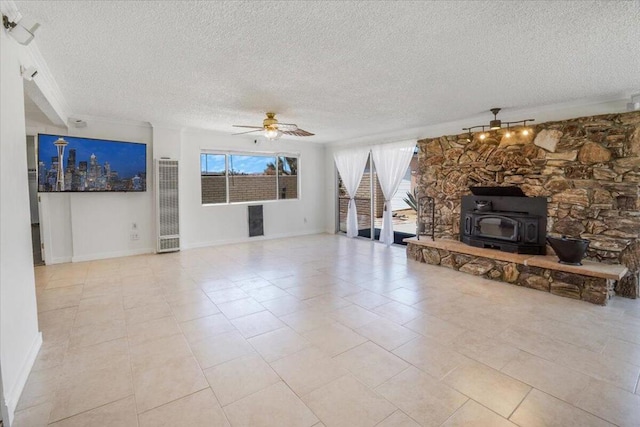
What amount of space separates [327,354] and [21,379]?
207 cm

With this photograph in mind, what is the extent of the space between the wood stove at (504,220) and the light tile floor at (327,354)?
2.36ft

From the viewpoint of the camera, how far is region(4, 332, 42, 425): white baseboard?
5.95 ft

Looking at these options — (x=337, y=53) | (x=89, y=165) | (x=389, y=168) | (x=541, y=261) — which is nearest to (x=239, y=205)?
(x=89, y=165)

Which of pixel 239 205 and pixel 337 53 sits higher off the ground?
pixel 337 53

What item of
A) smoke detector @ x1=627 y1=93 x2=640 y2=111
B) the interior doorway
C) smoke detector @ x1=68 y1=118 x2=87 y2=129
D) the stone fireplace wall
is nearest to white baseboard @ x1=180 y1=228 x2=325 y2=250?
the interior doorway

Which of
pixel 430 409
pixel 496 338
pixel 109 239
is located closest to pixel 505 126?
pixel 496 338

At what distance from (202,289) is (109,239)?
2.83 meters

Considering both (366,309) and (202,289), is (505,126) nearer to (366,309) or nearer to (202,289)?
(366,309)

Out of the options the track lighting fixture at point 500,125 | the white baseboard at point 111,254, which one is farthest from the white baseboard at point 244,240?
the track lighting fixture at point 500,125

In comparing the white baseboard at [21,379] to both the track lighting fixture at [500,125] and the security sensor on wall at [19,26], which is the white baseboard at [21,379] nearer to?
the security sensor on wall at [19,26]

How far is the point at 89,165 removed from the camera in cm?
517

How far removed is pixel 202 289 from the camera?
398cm

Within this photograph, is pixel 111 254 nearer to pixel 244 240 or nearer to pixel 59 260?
pixel 59 260

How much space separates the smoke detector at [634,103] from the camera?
354 cm
